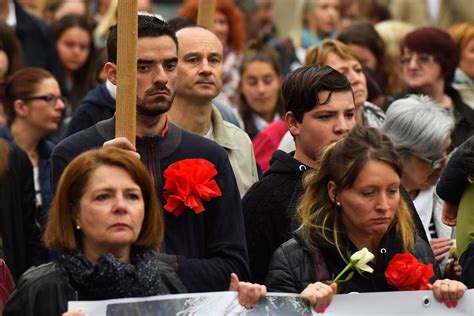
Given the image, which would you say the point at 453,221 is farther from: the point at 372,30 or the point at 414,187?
the point at 372,30

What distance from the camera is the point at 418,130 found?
908 cm

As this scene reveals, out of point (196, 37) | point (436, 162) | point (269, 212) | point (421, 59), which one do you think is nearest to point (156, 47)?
point (269, 212)

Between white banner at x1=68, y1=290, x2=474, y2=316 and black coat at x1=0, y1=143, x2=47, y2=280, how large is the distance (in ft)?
9.67

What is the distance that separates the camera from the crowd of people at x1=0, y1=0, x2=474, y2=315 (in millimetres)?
6387

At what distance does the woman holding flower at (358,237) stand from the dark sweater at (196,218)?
0.26 meters

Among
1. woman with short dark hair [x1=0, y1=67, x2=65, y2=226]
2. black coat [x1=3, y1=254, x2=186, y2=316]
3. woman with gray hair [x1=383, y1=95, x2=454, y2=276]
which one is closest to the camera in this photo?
black coat [x1=3, y1=254, x2=186, y2=316]

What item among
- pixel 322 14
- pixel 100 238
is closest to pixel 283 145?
pixel 100 238

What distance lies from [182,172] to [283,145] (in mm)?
1817

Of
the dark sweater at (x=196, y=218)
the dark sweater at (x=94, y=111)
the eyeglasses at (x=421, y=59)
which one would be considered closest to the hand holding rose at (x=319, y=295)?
the dark sweater at (x=196, y=218)

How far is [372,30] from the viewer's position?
12102 mm

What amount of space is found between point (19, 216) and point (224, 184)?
8.33 feet

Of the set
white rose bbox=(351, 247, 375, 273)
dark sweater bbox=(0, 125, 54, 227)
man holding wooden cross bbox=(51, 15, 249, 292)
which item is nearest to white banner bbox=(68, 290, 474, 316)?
white rose bbox=(351, 247, 375, 273)

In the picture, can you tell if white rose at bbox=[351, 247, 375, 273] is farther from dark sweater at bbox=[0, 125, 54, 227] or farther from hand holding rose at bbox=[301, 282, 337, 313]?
dark sweater at bbox=[0, 125, 54, 227]

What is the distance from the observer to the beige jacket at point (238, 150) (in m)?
8.89
